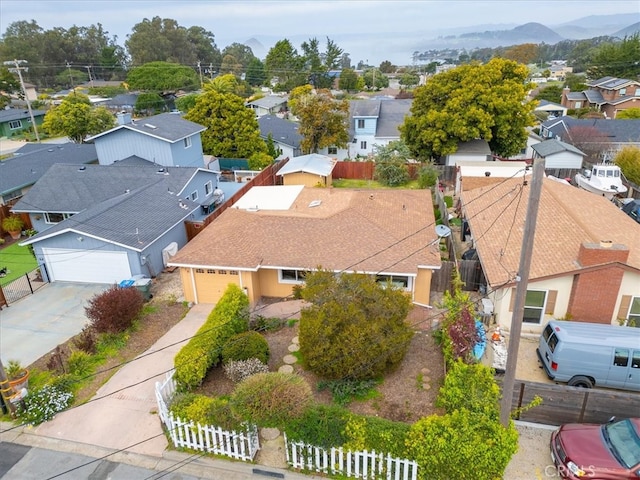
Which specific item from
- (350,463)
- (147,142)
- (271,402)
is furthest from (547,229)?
(147,142)

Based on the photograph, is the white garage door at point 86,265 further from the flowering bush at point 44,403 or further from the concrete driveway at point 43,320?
the flowering bush at point 44,403

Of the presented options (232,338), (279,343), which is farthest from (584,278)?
(232,338)

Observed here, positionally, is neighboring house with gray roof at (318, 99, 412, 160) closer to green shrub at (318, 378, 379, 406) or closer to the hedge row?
the hedge row

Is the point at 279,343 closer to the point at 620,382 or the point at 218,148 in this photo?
the point at 620,382

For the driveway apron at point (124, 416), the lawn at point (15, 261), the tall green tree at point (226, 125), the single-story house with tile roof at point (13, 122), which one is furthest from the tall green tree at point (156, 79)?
the driveway apron at point (124, 416)

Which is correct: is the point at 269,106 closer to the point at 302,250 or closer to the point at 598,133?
the point at 598,133

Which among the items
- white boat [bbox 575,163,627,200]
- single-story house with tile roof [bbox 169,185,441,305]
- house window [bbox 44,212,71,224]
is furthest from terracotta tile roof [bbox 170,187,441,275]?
white boat [bbox 575,163,627,200]
